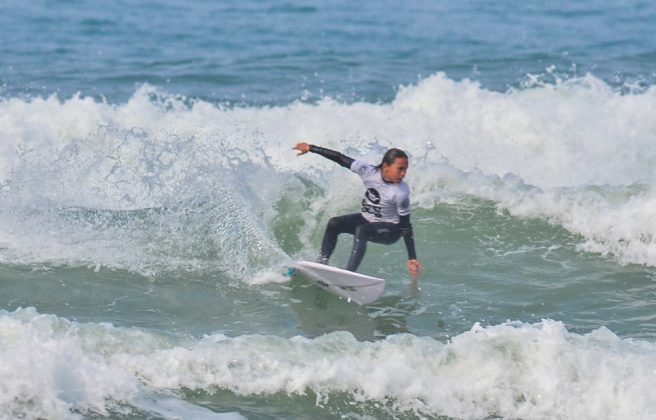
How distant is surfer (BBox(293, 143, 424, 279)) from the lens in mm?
9555

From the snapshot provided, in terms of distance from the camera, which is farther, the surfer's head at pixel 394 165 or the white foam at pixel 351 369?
the surfer's head at pixel 394 165

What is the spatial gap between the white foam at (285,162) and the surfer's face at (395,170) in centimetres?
161

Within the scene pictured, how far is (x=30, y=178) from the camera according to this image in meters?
12.1

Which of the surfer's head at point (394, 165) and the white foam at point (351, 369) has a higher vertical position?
the surfer's head at point (394, 165)

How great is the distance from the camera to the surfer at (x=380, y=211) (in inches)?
376

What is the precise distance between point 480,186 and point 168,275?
14.2ft

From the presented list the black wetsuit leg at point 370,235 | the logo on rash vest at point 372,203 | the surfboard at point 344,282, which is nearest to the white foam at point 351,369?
the surfboard at point 344,282

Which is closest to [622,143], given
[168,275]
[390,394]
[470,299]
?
[470,299]

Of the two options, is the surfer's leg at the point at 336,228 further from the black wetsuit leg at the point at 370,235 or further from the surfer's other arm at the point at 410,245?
the surfer's other arm at the point at 410,245

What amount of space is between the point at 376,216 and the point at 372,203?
0.12m

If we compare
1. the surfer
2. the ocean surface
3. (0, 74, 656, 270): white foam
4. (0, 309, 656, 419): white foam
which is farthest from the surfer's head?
(0, 309, 656, 419): white foam

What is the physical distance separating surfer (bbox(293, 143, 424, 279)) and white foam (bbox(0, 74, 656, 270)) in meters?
0.99

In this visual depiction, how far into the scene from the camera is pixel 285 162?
47.4ft

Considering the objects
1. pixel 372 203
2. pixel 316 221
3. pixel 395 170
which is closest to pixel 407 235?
pixel 372 203
